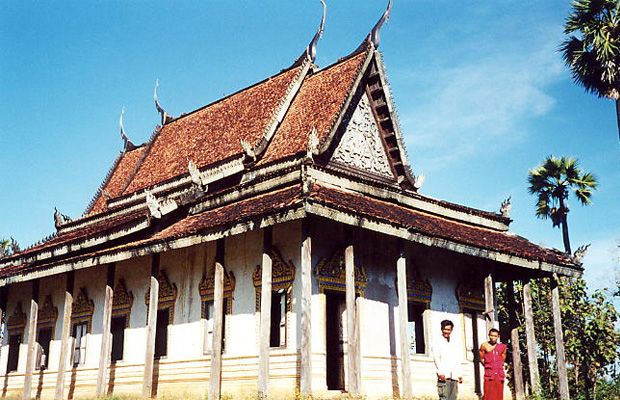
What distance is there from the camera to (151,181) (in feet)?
71.2

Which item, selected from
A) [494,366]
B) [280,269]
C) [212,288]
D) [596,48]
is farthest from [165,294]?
[596,48]

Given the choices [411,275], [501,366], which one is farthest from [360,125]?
[501,366]

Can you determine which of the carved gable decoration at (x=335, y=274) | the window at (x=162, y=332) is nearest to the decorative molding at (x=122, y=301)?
the window at (x=162, y=332)

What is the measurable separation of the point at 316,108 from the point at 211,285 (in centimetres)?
569

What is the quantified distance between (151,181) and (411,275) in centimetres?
939

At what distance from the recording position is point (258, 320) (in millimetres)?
14375

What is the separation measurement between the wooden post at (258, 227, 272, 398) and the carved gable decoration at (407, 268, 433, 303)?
13.7ft

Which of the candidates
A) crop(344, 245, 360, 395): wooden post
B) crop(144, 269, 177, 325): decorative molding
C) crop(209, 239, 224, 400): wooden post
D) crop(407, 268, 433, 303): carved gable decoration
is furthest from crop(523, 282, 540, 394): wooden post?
crop(144, 269, 177, 325): decorative molding

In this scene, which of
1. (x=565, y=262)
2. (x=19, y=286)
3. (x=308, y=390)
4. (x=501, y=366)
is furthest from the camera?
(x=19, y=286)

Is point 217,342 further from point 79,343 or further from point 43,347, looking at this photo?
point 43,347

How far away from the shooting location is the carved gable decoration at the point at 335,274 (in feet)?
45.9

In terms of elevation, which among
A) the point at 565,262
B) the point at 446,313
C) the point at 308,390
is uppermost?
the point at 565,262

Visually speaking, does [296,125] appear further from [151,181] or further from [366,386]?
[366,386]

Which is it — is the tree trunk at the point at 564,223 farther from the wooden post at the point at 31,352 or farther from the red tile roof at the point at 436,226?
the wooden post at the point at 31,352
